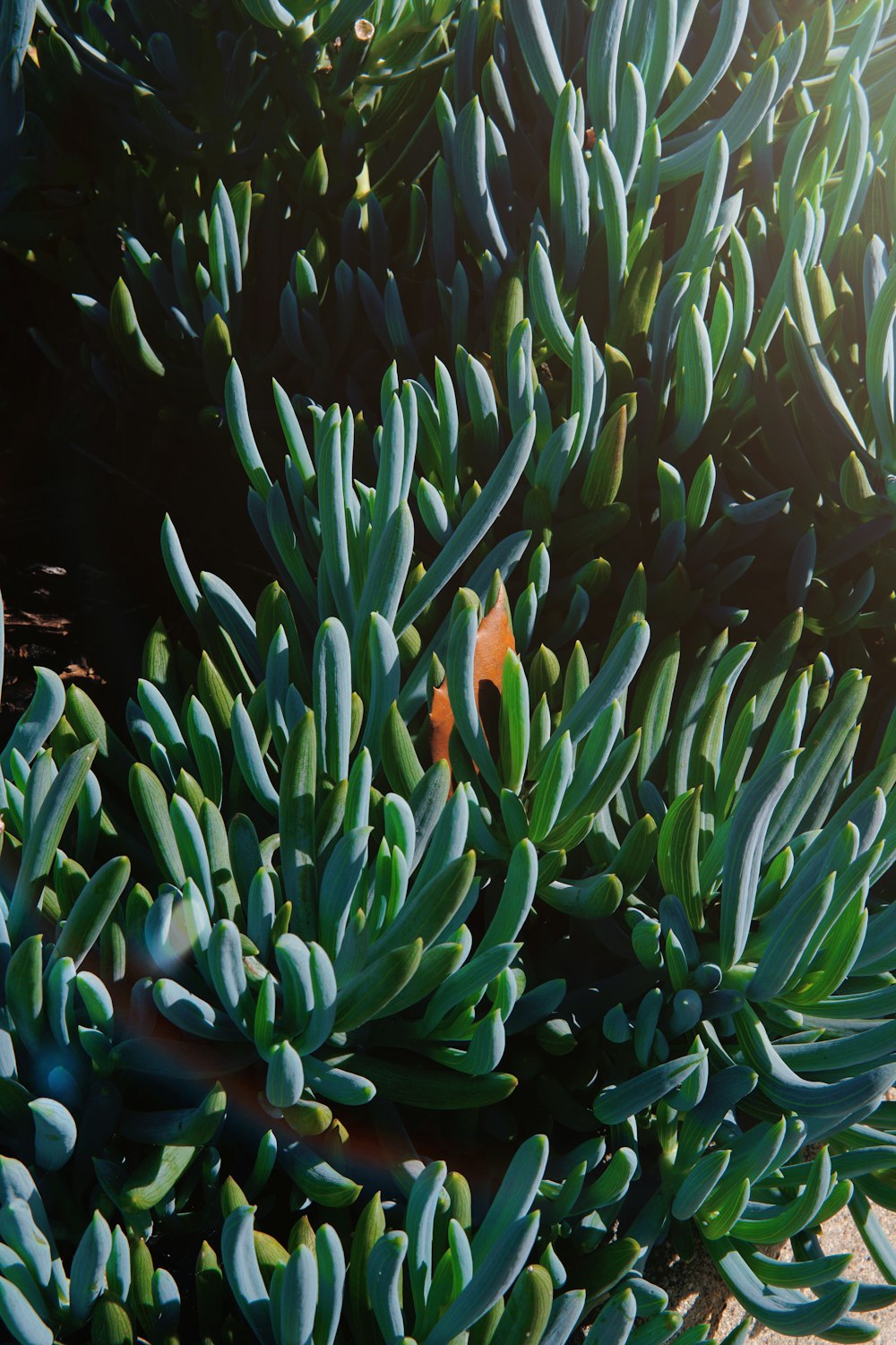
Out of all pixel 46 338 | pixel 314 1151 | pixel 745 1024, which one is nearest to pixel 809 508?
pixel 745 1024

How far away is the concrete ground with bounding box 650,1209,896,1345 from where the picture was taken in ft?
2.35

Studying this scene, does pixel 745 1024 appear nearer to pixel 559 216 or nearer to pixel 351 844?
pixel 351 844

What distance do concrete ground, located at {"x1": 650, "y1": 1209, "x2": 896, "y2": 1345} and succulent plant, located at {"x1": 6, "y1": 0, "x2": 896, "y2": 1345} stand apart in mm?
62

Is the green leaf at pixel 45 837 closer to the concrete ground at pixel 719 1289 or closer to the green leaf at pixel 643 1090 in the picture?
the green leaf at pixel 643 1090

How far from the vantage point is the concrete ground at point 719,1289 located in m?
0.72

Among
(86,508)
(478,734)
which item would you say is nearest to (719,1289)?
(478,734)

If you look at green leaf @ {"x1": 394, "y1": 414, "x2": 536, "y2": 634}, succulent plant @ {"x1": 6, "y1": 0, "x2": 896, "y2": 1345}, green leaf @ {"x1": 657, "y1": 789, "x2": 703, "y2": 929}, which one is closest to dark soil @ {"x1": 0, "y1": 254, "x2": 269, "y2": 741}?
succulent plant @ {"x1": 6, "y1": 0, "x2": 896, "y2": 1345}

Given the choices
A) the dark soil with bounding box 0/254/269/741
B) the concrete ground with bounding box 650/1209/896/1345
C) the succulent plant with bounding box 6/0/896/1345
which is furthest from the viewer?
the dark soil with bounding box 0/254/269/741

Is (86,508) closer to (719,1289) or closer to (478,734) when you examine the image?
(478,734)

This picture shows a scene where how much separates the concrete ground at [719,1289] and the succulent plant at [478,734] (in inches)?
2.4

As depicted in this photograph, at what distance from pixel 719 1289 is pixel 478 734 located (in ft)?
1.44

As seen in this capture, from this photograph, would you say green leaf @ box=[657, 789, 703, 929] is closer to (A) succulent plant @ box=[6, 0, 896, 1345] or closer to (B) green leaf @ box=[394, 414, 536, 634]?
(A) succulent plant @ box=[6, 0, 896, 1345]

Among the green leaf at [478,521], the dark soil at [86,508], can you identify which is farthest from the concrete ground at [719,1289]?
the dark soil at [86,508]

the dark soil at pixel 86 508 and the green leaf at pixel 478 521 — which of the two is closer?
the green leaf at pixel 478 521
